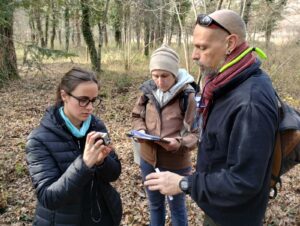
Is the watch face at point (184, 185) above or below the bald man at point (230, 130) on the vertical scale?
below

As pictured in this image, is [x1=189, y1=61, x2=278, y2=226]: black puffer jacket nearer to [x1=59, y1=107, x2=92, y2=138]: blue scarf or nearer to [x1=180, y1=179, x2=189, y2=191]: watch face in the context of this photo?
[x1=180, y1=179, x2=189, y2=191]: watch face

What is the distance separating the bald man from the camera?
4.90 feet

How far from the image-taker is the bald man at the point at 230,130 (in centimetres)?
149

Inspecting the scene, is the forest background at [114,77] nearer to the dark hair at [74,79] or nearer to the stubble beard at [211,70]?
the dark hair at [74,79]

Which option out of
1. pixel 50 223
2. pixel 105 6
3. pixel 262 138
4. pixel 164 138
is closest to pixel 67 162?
pixel 50 223

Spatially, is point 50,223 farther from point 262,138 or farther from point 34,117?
point 34,117

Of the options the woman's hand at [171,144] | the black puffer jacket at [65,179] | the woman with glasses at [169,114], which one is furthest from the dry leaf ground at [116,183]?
the black puffer jacket at [65,179]

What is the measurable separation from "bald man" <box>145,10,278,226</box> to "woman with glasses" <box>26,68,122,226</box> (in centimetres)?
40

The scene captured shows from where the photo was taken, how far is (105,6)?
14305mm

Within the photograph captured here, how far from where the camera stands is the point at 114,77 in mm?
12641

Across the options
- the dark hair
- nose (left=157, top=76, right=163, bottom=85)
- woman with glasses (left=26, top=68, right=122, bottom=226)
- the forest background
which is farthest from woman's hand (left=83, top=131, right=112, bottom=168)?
the forest background

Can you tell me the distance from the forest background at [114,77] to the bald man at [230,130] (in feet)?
7.56

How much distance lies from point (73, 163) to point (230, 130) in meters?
0.95

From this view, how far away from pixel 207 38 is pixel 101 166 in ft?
3.56
